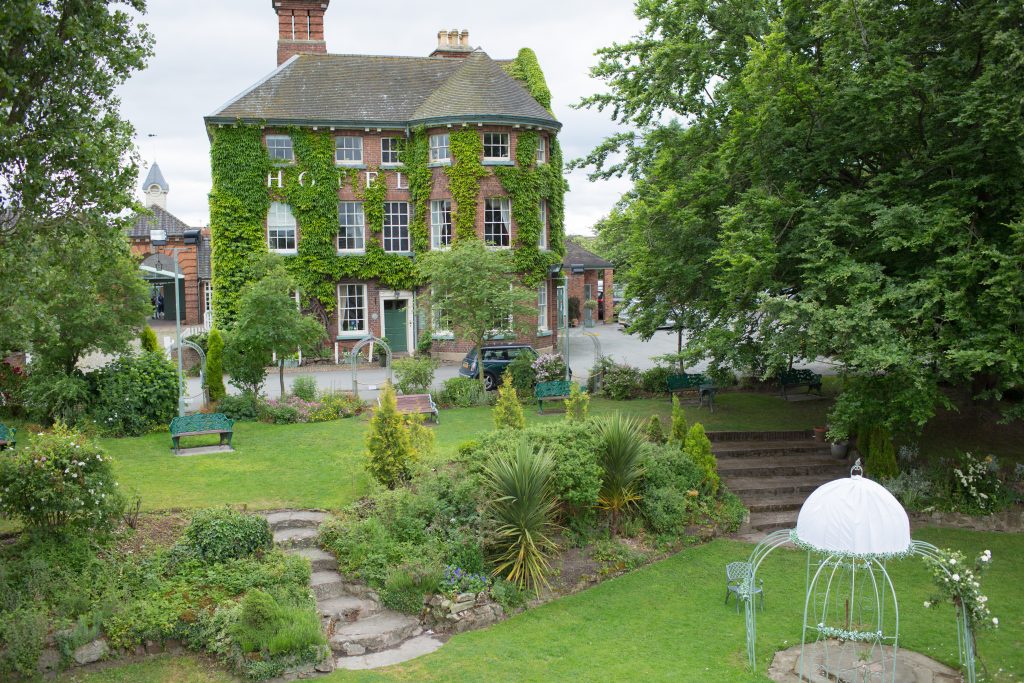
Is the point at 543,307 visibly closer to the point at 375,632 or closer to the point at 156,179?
the point at 375,632

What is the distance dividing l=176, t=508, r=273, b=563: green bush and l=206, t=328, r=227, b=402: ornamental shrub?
34.5 ft

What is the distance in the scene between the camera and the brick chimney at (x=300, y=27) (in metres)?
38.0

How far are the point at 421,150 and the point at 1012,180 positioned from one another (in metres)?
23.9

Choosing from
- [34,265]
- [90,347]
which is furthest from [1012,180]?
[90,347]

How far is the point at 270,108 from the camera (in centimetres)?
3388

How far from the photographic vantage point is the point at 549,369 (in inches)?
1013

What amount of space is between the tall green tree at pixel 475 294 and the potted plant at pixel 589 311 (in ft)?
94.0

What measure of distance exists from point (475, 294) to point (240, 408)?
7345 millimetres

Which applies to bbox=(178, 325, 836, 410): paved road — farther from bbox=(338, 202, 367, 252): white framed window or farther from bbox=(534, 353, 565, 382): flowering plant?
bbox=(338, 202, 367, 252): white framed window

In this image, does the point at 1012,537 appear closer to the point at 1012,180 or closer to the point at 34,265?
Answer: the point at 1012,180

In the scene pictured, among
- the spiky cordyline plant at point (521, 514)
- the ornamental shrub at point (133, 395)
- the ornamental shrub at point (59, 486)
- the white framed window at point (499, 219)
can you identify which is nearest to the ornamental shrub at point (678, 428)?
the spiky cordyline plant at point (521, 514)

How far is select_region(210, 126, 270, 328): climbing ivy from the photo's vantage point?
33.4 meters

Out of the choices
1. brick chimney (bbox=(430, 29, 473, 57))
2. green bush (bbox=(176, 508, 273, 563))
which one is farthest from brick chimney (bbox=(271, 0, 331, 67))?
green bush (bbox=(176, 508, 273, 563))

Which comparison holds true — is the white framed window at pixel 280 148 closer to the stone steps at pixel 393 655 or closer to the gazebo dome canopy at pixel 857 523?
the stone steps at pixel 393 655
